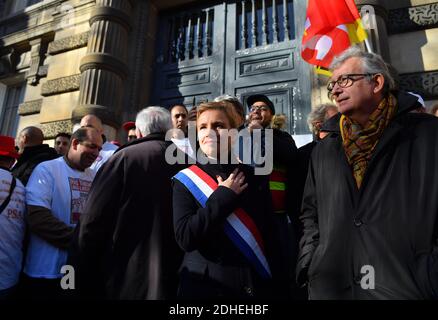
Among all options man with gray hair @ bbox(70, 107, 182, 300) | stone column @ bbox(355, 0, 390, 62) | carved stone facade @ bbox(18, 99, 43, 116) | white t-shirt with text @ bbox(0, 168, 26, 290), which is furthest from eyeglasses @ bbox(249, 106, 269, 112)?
carved stone facade @ bbox(18, 99, 43, 116)

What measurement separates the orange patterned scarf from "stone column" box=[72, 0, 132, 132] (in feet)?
15.2

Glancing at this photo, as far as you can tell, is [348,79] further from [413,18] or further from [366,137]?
[413,18]

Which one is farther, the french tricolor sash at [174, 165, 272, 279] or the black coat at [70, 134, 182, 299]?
the black coat at [70, 134, 182, 299]

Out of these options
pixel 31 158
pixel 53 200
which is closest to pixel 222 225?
pixel 53 200

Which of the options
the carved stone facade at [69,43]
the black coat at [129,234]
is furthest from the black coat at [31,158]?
the carved stone facade at [69,43]

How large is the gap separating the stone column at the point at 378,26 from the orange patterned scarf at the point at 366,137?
10.3ft

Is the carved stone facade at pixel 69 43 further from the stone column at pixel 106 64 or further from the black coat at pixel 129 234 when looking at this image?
the black coat at pixel 129 234

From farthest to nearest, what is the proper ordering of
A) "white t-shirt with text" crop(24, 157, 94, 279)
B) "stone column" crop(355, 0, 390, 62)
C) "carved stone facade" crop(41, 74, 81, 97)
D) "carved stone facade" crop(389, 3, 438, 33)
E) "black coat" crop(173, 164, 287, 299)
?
"carved stone facade" crop(41, 74, 81, 97), "carved stone facade" crop(389, 3, 438, 33), "stone column" crop(355, 0, 390, 62), "white t-shirt with text" crop(24, 157, 94, 279), "black coat" crop(173, 164, 287, 299)

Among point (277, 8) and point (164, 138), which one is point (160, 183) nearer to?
point (164, 138)

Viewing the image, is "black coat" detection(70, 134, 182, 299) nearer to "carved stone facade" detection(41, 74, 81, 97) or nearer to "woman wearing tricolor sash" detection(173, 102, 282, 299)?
"woman wearing tricolor sash" detection(173, 102, 282, 299)

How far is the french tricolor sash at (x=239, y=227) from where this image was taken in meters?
1.60

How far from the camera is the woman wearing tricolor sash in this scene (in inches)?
60.7

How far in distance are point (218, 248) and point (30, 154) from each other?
2396 mm

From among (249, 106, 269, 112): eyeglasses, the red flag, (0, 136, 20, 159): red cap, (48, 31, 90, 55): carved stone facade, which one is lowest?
(0, 136, 20, 159): red cap
